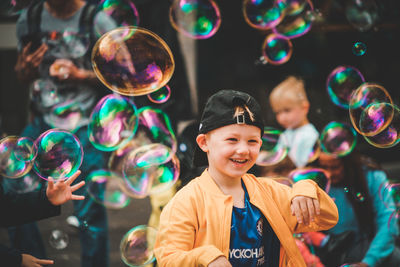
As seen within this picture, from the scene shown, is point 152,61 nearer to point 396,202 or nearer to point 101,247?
point 101,247

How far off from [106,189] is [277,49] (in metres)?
1.79

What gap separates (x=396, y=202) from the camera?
9.62 ft

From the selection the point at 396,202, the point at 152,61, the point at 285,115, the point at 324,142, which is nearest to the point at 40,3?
the point at 152,61

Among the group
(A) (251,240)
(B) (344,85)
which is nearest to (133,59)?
(A) (251,240)

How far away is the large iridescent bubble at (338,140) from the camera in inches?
129

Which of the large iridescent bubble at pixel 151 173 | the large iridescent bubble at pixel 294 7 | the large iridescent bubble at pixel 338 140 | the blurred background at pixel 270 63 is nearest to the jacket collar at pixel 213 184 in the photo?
the large iridescent bubble at pixel 151 173

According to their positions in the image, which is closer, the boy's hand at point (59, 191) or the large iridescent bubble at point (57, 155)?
the boy's hand at point (59, 191)

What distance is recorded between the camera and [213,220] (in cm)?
187

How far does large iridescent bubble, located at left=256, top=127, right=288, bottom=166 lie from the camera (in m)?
3.14

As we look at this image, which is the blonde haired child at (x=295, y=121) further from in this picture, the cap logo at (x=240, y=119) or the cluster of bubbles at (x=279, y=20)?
the cap logo at (x=240, y=119)

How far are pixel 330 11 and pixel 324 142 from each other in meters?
1.95

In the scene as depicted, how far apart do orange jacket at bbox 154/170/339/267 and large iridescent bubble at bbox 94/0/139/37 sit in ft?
5.54

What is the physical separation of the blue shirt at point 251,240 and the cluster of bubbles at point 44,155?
3.63 feet

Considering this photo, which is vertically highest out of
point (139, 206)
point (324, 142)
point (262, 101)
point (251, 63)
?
point (251, 63)
